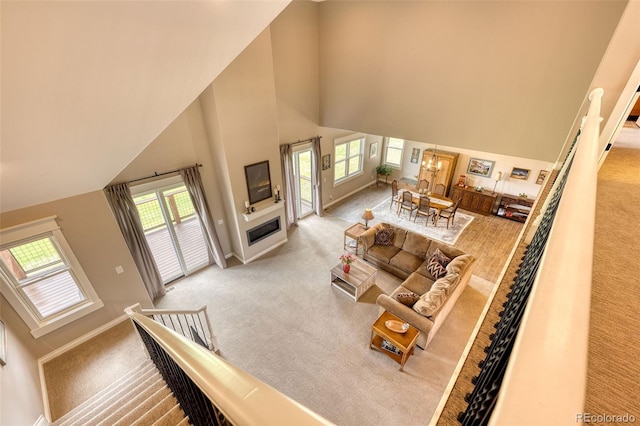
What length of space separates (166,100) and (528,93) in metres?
5.34

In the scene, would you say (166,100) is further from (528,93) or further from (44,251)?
(528,93)

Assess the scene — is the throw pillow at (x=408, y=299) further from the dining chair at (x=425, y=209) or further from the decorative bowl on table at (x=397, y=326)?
the dining chair at (x=425, y=209)

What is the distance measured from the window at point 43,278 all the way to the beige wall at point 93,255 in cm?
11

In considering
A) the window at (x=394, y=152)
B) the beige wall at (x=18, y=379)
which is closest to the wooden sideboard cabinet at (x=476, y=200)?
the window at (x=394, y=152)

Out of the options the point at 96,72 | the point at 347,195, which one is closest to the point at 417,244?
the point at 347,195

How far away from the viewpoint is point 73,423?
9.14 ft

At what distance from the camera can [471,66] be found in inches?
188

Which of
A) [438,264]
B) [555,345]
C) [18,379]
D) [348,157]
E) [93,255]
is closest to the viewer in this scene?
[555,345]

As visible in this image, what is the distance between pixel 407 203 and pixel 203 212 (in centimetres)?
629

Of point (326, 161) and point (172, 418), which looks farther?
point (326, 161)

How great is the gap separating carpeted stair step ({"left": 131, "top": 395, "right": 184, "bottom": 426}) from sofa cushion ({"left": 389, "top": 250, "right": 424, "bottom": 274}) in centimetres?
477

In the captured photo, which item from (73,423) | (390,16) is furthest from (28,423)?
(390,16)

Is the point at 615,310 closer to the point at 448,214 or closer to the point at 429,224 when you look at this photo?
the point at 429,224

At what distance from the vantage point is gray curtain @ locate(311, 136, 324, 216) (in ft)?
25.5
